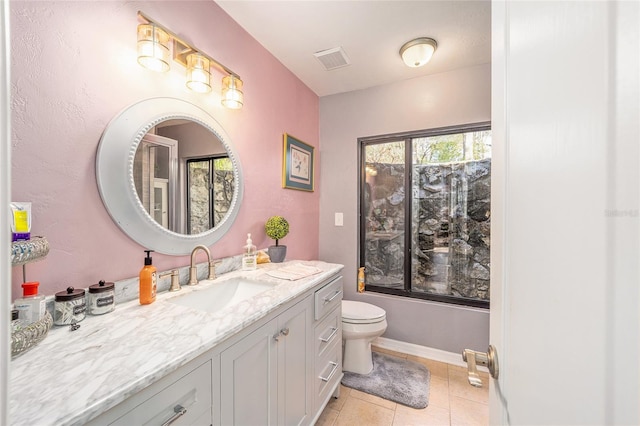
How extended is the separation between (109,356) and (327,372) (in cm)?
123

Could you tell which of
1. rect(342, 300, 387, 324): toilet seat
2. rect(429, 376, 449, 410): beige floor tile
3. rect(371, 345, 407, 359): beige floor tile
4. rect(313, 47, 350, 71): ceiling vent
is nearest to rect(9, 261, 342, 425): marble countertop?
rect(342, 300, 387, 324): toilet seat

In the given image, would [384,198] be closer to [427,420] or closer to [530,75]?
[427,420]

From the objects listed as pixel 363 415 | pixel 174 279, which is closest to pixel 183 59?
pixel 174 279

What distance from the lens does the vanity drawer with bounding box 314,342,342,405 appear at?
1.43 meters

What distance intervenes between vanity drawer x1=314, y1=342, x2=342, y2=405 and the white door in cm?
113

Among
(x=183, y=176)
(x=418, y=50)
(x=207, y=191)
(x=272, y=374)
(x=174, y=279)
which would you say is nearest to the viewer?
(x=272, y=374)

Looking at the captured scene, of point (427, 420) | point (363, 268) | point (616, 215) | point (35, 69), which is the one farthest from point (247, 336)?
point (363, 268)

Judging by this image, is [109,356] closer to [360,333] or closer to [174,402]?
[174,402]

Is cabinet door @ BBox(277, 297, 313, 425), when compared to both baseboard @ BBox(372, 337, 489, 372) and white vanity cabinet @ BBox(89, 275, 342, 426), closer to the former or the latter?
white vanity cabinet @ BBox(89, 275, 342, 426)

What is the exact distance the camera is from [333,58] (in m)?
1.99

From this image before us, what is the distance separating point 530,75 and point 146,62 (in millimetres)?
1372

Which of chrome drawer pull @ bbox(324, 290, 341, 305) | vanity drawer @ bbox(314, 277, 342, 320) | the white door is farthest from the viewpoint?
chrome drawer pull @ bbox(324, 290, 341, 305)

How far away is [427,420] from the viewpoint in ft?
5.07

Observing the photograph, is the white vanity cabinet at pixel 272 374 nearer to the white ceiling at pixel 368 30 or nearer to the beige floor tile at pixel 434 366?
the beige floor tile at pixel 434 366
